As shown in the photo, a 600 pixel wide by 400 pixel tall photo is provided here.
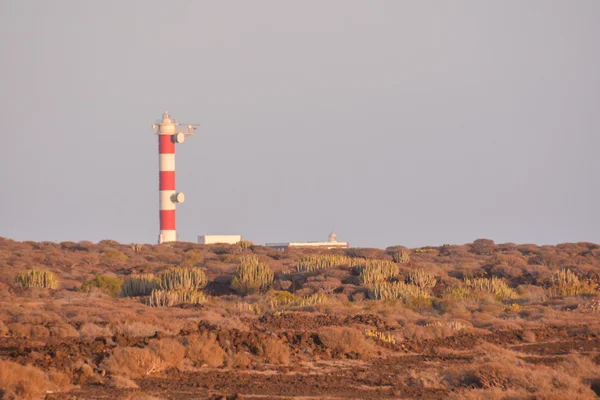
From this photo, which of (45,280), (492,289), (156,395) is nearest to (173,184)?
(45,280)

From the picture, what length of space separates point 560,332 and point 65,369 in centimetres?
1134

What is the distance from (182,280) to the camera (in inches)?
1176

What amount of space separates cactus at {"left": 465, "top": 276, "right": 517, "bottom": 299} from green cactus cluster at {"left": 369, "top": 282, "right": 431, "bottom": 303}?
2.77 metres

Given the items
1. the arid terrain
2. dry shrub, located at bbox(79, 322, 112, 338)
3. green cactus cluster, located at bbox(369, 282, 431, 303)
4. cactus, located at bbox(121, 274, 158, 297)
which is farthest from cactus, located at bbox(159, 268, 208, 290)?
dry shrub, located at bbox(79, 322, 112, 338)

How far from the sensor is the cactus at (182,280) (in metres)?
29.4

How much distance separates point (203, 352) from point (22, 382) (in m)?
3.77

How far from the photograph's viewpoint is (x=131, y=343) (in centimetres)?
1456

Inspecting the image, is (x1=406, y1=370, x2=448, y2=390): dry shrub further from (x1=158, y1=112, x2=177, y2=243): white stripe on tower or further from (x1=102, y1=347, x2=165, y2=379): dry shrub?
(x1=158, y1=112, x2=177, y2=243): white stripe on tower

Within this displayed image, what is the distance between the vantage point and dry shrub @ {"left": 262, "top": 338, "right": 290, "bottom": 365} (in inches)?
596

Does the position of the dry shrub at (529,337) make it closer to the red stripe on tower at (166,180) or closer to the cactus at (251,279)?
the cactus at (251,279)

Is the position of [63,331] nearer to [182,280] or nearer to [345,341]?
[345,341]

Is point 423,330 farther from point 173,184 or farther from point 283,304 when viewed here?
point 173,184

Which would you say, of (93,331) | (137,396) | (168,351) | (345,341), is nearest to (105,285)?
(93,331)

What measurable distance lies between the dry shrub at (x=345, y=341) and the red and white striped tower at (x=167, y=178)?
37440mm
